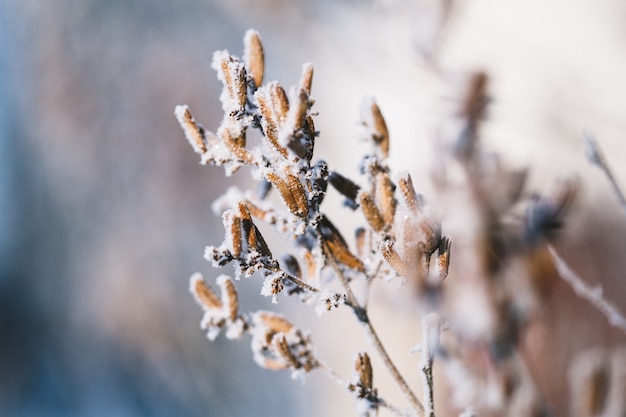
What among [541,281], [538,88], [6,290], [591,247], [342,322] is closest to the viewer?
[541,281]

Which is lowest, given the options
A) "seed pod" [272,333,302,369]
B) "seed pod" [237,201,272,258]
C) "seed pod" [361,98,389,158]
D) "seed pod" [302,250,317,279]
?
"seed pod" [272,333,302,369]

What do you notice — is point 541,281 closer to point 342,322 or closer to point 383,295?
point 383,295

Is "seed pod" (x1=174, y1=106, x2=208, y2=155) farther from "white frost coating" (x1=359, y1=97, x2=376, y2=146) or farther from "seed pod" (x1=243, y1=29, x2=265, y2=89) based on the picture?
"white frost coating" (x1=359, y1=97, x2=376, y2=146)

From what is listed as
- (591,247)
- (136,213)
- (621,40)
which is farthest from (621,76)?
(136,213)

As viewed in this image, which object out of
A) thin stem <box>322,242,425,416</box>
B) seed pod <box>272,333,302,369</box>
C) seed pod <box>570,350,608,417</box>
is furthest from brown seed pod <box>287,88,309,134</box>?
seed pod <box>570,350,608,417</box>

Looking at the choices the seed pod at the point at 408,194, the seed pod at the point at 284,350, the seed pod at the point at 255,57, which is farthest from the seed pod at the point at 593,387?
the seed pod at the point at 255,57

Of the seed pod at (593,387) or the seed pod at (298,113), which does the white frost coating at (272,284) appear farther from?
the seed pod at (593,387)

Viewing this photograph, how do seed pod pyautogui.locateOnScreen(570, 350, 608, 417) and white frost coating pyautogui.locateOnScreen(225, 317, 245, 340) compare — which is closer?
seed pod pyautogui.locateOnScreen(570, 350, 608, 417)

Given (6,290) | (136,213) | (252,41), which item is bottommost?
(252,41)
